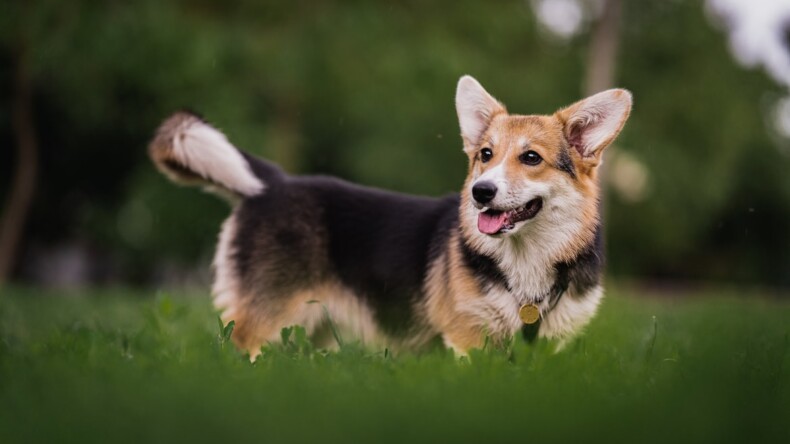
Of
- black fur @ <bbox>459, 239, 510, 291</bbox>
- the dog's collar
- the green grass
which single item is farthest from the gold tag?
the green grass

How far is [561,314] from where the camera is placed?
448cm

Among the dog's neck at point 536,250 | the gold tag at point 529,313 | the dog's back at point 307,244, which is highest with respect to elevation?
the dog's neck at point 536,250

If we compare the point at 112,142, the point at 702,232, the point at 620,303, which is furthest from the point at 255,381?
the point at 702,232

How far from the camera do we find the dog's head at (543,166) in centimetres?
429

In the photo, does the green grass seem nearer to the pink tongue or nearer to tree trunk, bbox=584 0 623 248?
the pink tongue

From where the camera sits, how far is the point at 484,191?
4184 mm

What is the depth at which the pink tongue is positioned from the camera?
4.26 metres

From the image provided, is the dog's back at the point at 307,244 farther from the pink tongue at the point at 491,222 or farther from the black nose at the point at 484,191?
the black nose at the point at 484,191

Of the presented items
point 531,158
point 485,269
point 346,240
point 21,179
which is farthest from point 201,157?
point 21,179

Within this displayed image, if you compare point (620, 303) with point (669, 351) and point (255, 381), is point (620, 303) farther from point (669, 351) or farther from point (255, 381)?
point (255, 381)

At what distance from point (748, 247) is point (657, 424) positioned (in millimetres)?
35331

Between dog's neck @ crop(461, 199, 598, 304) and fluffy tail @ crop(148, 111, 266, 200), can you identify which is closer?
dog's neck @ crop(461, 199, 598, 304)

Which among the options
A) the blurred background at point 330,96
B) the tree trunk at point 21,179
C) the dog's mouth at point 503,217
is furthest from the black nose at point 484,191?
the tree trunk at point 21,179

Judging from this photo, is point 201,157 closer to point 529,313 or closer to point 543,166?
point 543,166
